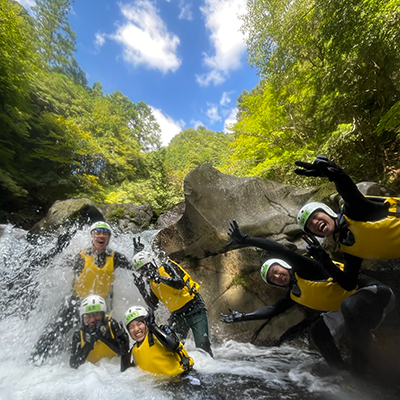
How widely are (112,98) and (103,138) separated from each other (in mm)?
19727

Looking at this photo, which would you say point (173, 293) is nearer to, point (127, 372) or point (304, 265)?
point (127, 372)

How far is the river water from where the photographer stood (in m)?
2.45

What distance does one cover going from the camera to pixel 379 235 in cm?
228

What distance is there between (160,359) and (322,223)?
271 centimetres

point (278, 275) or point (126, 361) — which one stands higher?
point (278, 275)

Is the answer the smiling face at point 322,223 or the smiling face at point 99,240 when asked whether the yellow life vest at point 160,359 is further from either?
the smiling face at point 322,223

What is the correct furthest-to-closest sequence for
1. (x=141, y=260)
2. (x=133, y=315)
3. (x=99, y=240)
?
(x=99, y=240) → (x=141, y=260) → (x=133, y=315)

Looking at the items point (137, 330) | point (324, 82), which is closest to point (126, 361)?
point (137, 330)

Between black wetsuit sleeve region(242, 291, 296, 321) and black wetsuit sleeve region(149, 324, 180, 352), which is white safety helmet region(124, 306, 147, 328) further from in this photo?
black wetsuit sleeve region(242, 291, 296, 321)

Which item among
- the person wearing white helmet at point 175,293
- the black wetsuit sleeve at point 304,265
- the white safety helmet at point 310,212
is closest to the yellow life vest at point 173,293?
the person wearing white helmet at point 175,293

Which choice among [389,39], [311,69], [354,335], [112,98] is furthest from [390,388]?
[112,98]

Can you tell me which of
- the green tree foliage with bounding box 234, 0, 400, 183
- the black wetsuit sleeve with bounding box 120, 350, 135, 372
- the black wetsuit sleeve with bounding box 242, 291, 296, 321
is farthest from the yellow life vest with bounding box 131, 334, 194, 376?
the green tree foliage with bounding box 234, 0, 400, 183

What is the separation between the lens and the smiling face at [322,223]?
2549 mm

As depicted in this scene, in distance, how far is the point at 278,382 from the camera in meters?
2.76
